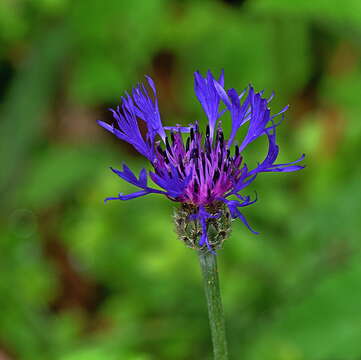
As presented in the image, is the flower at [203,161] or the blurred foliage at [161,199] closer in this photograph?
the flower at [203,161]

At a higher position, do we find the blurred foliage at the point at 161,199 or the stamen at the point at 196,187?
the blurred foliage at the point at 161,199

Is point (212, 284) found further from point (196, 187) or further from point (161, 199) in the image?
point (161, 199)

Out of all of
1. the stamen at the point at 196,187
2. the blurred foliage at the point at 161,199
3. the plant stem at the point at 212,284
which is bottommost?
the plant stem at the point at 212,284

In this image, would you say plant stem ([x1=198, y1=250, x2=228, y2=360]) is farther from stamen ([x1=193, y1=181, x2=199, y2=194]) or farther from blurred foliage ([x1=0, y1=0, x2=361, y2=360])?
blurred foliage ([x1=0, y1=0, x2=361, y2=360])

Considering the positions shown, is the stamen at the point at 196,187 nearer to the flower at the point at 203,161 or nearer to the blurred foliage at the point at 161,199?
the flower at the point at 203,161

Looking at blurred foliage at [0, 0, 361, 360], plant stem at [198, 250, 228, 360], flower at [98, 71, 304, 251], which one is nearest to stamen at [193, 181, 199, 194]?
flower at [98, 71, 304, 251]

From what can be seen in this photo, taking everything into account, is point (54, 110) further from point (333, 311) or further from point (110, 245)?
point (333, 311)

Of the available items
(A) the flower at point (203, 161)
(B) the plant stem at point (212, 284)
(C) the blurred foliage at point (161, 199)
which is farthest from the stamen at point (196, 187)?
(C) the blurred foliage at point (161, 199)

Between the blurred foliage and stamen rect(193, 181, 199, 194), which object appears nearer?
stamen rect(193, 181, 199, 194)

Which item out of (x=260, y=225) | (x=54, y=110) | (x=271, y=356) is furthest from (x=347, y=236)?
(x=54, y=110)
